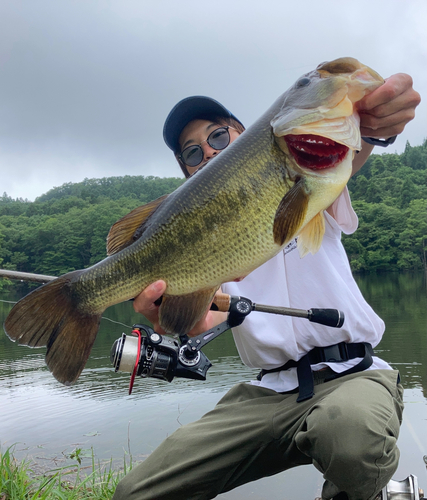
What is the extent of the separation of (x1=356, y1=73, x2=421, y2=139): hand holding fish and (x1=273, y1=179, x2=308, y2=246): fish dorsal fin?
0.47 m

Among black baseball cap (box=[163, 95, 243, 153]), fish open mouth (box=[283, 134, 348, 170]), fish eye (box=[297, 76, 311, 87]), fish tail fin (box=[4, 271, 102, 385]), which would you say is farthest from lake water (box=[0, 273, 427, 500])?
fish eye (box=[297, 76, 311, 87])

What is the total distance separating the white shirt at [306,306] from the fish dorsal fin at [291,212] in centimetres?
87

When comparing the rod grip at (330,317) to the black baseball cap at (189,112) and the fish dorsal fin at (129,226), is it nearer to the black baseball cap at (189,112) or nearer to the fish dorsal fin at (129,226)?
the fish dorsal fin at (129,226)

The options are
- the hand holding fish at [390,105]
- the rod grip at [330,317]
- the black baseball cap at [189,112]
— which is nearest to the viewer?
the hand holding fish at [390,105]

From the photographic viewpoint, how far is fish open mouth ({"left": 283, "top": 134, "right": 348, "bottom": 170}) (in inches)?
78.1

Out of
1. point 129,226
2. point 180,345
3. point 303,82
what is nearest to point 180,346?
point 180,345

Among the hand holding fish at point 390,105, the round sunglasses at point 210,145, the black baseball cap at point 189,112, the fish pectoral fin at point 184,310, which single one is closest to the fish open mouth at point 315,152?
the hand holding fish at point 390,105

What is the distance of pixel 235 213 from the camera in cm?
205

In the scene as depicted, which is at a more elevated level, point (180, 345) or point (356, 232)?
point (356, 232)

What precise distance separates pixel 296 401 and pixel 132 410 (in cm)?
693

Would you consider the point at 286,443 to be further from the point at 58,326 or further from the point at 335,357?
the point at 58,326

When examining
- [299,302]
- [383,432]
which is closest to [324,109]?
[299,302]

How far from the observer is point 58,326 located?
7.52ft

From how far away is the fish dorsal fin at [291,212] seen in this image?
1.96m
